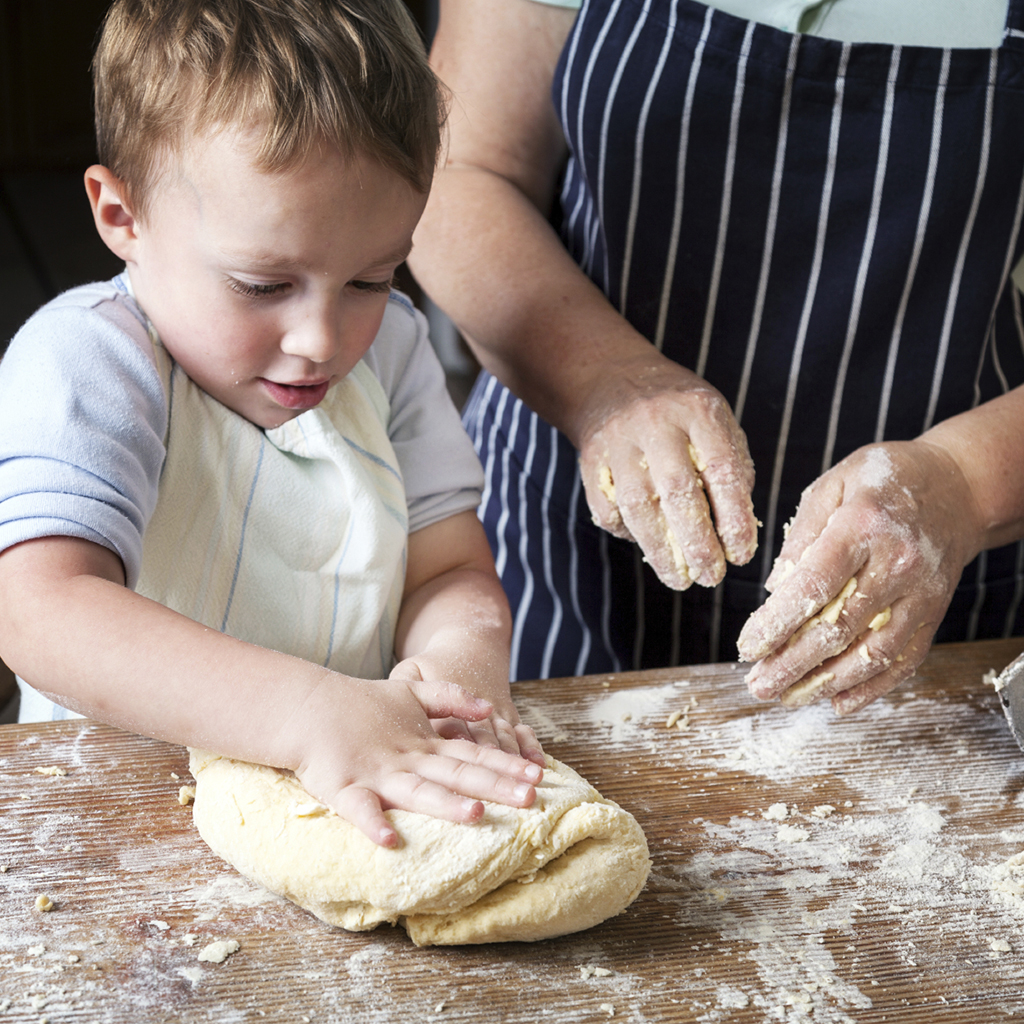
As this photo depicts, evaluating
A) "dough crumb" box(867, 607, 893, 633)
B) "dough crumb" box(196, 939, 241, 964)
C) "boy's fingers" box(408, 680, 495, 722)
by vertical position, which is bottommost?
"dough crumb" box(196, 939, 241, 964)

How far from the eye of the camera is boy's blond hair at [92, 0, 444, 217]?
0.85 m

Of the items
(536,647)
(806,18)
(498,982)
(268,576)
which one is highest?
(806,18)

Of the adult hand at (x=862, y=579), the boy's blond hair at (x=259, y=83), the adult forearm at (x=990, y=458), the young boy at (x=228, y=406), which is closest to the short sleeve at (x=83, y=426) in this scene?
the young boy at (x=228, y=406)

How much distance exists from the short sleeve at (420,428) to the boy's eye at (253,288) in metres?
0.29

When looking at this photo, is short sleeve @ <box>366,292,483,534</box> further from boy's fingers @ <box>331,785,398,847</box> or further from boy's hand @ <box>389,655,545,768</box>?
boy's fingers @ <box>331,785,398,847</box>

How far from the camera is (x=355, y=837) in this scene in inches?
30.9

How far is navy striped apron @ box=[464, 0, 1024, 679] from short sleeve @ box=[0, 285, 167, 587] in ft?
2.06

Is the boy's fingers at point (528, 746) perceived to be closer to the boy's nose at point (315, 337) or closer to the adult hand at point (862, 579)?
the adult hand at point (862, 579)

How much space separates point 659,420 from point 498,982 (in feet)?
1.81

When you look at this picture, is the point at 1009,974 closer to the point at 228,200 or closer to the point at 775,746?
the point at 775,746

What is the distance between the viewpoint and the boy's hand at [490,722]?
0.91 metres

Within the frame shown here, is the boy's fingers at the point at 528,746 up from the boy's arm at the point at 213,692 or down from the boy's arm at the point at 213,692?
down

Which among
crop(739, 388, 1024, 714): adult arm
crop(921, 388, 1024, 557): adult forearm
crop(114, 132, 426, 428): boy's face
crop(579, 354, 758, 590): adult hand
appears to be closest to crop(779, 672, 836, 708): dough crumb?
crop(739, 388, 1024, 714): adult arm

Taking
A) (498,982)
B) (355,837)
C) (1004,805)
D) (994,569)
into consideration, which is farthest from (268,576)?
(994,569)
